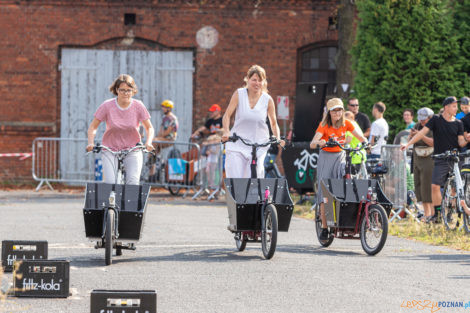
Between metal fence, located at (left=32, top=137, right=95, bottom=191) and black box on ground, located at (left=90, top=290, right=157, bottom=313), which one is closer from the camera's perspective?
black box on ground, located at (left=90, top=290, right=157, bottom=313)

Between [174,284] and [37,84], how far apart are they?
1744 centimetres

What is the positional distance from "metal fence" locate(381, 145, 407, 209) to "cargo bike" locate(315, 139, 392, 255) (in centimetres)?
426

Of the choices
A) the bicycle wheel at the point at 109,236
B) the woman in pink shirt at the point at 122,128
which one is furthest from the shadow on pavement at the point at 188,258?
the woman in pink shirt at the point at 122,128

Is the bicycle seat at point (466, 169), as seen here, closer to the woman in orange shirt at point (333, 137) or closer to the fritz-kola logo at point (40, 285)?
the woman in orange shirt at point (333, 137)

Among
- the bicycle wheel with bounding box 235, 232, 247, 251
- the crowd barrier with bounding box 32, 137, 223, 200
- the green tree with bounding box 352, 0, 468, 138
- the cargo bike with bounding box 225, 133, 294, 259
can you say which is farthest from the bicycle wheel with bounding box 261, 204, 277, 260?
the green tree with bounding box 352, 0, 468, 138

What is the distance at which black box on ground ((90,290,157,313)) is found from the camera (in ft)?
20.0

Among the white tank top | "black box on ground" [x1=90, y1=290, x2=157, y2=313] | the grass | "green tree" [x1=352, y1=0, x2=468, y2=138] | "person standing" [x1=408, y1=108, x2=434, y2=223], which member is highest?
"green tree" [x1=352, y1=0, x2=468, y2=138]

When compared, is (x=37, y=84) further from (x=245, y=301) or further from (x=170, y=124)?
(x=245, y=301)

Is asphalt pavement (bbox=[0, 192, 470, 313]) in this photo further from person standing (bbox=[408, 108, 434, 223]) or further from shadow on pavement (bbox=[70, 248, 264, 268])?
person standing (bbox=[408, 108, 434, 223])

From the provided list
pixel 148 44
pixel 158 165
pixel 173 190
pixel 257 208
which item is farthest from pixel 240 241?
pixel 148 44

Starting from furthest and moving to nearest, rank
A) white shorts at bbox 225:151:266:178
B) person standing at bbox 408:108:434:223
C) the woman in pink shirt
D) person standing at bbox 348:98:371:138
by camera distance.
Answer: person standing at bbox 348:98:371:138 → person standing at bbox 408:108:434:223 → white shorts at bbox 225:151:266:178 → the woman in pink shirt

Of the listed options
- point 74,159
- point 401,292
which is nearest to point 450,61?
point 74,159

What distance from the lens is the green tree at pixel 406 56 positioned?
2038 centimetres

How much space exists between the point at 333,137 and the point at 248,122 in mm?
1232
